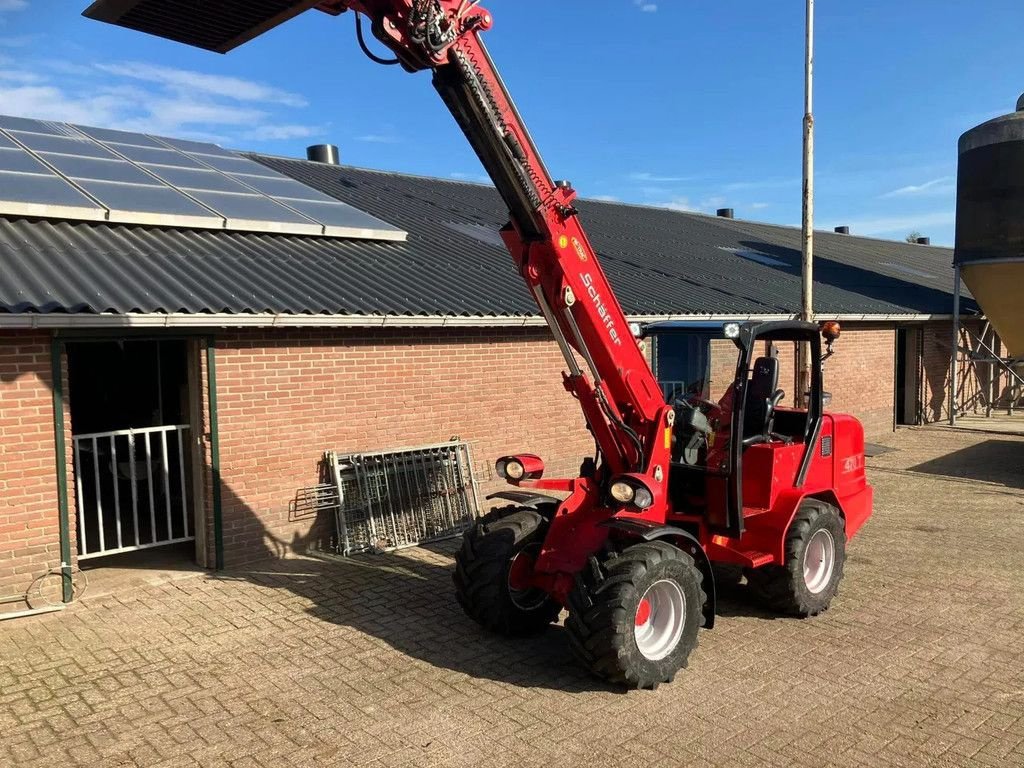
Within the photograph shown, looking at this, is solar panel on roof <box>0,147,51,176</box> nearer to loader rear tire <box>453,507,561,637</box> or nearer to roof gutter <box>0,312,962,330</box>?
roof gutter <box>0,312,962,330</box>

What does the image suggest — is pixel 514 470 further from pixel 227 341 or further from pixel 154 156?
pixel 154 156

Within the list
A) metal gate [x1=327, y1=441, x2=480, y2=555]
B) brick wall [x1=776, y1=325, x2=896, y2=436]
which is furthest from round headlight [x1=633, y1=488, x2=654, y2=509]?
brick wall [x1=776, y1=325, x2=896, y2=436]

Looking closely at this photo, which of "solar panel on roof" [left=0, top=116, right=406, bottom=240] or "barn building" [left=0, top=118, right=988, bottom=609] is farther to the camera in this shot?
"solar panel on roof" [left=0, top=116, right=406, bottom=240]

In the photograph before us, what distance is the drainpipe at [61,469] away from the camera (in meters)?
6.73

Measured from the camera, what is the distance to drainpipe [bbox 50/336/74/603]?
22.1 ft

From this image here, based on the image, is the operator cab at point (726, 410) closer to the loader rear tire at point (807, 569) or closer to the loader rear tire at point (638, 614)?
the loader rear tire at point (807, 569)

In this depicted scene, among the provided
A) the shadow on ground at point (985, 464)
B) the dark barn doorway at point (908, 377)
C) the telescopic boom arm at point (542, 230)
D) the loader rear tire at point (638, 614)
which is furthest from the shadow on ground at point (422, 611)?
the dark barn doorway at point (908, 377)

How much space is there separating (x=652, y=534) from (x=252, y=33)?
3.83 metres

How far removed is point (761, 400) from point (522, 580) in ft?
7.63

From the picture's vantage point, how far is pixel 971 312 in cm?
1914

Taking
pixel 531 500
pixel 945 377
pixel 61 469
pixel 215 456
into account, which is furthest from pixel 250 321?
pixel 945 377

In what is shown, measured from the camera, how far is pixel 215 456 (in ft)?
25.2

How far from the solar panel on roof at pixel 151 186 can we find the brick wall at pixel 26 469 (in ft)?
7.83

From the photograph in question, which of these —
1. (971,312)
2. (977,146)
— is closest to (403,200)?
(977,146)
